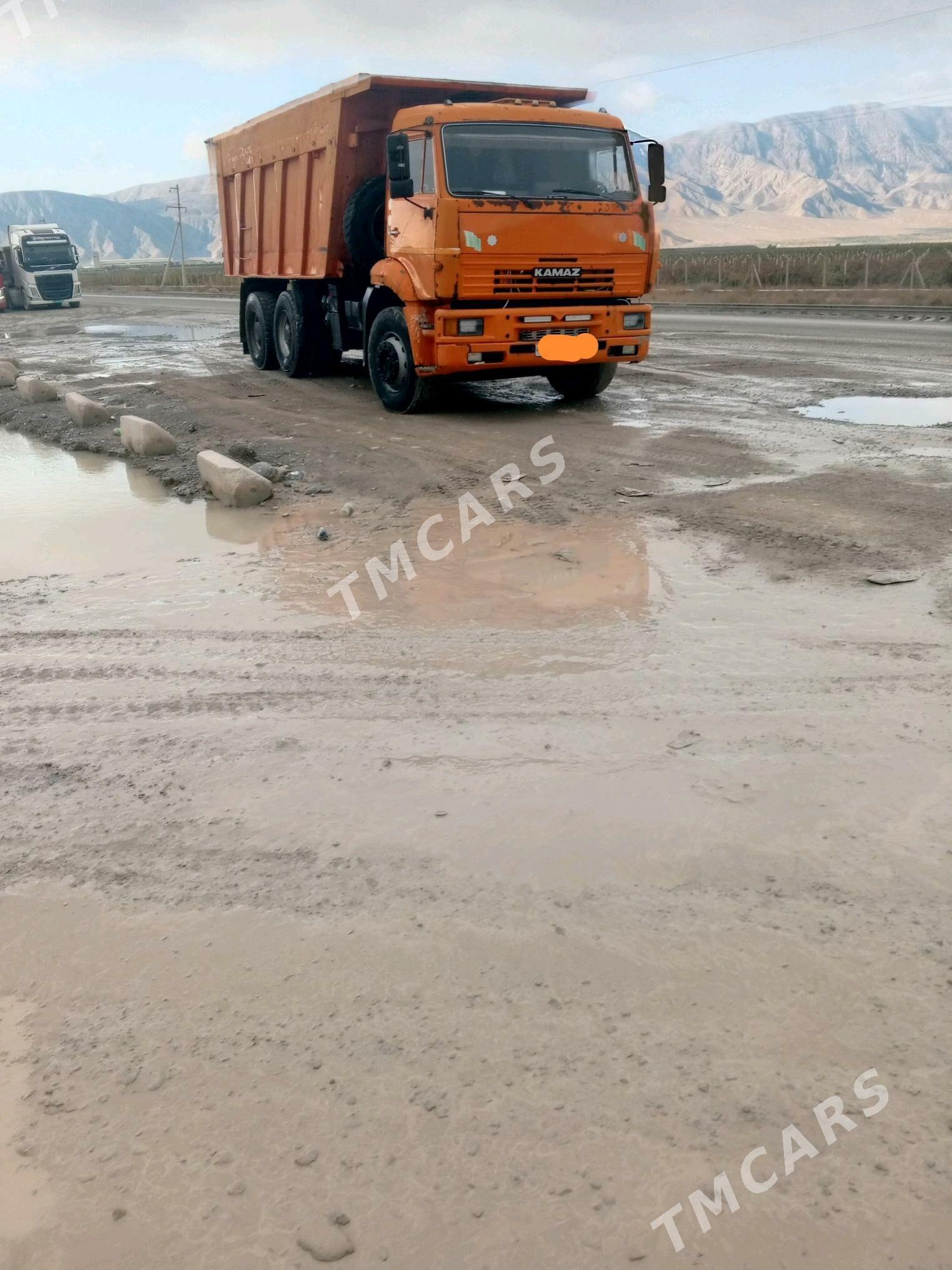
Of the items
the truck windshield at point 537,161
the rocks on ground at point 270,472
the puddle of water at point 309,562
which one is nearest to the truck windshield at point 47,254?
the truck windshield at point 537,161

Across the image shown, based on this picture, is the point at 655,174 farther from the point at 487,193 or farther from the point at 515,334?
the point at 515,334

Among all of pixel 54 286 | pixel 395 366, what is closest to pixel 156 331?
pixel 395 366

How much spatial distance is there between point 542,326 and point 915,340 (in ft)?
27.0

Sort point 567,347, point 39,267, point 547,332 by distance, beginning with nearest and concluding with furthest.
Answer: point 547,332
point 567,347
point 39,267

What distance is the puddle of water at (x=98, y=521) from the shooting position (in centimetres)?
622

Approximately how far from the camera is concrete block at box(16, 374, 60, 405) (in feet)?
39.4

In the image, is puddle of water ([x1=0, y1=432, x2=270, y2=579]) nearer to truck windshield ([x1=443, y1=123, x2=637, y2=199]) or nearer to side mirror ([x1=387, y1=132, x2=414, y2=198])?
side mirror ([x1=387, y1=132, x2=414, y2=198])

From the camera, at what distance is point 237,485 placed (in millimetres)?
7148

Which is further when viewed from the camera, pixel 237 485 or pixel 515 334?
pixel 515 334

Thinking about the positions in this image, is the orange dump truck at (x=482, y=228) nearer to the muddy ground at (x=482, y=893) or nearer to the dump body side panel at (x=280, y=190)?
the dump body side panel at (x=280, y=190)

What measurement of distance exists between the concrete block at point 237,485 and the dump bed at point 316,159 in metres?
4.86

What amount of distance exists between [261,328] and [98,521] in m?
7.84
